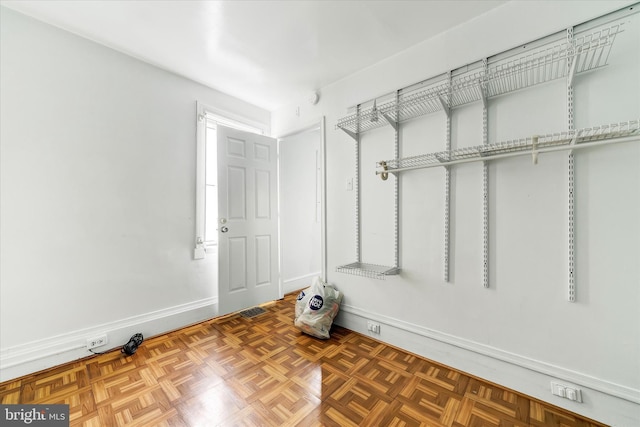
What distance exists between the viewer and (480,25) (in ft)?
5.88

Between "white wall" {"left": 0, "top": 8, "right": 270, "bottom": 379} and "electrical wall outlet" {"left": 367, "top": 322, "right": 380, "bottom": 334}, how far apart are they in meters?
1.80

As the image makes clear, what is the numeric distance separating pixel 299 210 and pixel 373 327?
2051 mm

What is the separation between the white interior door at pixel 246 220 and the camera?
287cm

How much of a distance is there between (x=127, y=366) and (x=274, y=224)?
1968mm

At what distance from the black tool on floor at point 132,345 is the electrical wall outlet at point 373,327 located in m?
2.03

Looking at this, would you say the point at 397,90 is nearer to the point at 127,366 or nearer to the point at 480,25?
the point at 480,25

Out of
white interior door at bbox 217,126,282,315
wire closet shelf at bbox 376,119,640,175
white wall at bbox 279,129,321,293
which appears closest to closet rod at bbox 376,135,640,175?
wire closet shelf at bbox 376,119,640,175

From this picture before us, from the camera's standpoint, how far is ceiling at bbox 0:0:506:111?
1.74 m

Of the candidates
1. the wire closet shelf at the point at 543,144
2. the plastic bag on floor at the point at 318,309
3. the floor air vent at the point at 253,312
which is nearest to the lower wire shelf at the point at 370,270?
the plastic bag on floor at the point at 318,309

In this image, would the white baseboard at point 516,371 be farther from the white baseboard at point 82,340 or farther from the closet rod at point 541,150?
the white baseboard at point 82,340

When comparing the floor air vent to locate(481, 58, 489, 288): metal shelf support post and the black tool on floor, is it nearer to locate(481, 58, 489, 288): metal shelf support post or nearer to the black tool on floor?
the black tool on floor

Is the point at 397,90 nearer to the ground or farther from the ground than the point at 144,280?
farther from the ground

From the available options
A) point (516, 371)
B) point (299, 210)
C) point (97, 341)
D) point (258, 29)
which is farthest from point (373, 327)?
point (258, 29)

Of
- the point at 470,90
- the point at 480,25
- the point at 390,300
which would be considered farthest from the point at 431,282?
the point at 480,25
